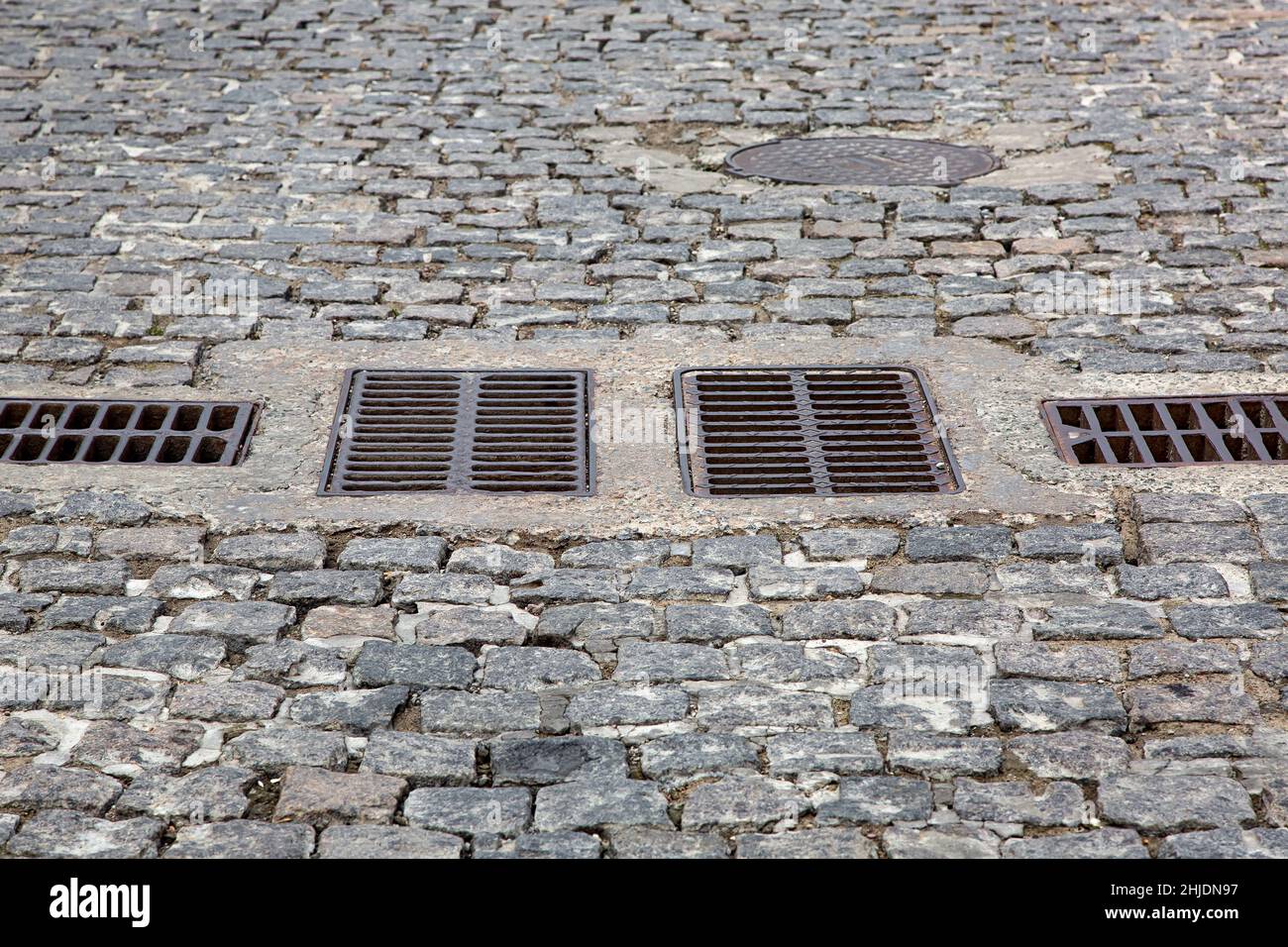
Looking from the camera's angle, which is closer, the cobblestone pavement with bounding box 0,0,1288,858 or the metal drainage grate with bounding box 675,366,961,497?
the cobblestone pavement with bounding box 0,0,1288,858

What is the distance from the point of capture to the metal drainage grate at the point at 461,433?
4488 millimetres

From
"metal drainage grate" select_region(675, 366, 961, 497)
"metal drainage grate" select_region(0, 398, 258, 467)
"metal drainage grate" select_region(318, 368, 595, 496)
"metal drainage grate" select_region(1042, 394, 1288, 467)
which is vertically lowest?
"metal drainage grate" select_region(0, 398, 258, 467)

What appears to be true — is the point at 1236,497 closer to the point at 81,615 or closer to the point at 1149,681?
the point at 1149,681

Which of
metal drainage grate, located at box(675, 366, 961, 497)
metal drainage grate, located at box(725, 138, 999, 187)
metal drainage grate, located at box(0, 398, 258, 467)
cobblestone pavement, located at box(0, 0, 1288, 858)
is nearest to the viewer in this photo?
cobblestone pavement, located at box(0, 0, 1288, 858)

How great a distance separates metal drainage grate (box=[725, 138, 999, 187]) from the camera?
6.91 metres

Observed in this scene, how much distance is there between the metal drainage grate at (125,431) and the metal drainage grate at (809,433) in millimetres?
1410

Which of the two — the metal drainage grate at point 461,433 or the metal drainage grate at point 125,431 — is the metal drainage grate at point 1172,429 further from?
the metal drainage grate at point 125,431

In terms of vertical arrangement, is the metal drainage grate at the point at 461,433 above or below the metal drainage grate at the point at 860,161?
below

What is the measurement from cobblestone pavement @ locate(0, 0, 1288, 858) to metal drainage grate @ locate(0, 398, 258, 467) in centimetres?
18

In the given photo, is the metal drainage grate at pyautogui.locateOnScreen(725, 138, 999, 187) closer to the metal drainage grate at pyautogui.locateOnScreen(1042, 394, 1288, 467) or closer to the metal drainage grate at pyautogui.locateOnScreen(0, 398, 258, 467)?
the metal drainage grate at pyautogui.locateOnScreen(1042, 394, 1288, 467)

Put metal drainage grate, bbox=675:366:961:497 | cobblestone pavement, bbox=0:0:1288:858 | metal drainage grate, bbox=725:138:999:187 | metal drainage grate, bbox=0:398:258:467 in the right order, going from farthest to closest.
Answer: metal drainage grate, bbox=725:138:999:187 < metal drainage grate, bbox=0:398:258:467 < metal drainage grate, bbox=675:366:961:497 < cobblestone pavement, bbox=0:0:1288:858

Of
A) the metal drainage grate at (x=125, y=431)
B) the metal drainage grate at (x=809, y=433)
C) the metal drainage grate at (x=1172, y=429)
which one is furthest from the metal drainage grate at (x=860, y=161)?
the metal drainage grate at (x=125, y=431)

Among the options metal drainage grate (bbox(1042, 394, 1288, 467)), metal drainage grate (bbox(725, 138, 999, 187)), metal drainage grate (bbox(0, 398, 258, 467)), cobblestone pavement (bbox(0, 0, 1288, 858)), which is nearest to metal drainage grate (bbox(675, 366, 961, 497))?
cobblestone pavement (bbox(0, 0, 1288, 858))
